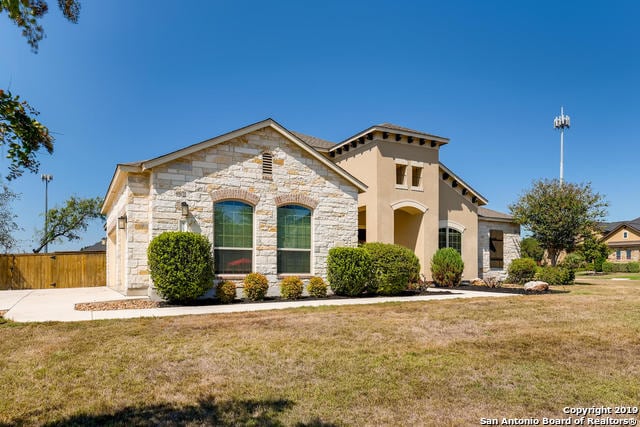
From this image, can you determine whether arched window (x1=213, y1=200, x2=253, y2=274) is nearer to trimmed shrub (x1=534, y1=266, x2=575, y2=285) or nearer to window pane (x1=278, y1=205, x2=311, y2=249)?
window pane (x1=278, y1=205, x2=311, y2=249)

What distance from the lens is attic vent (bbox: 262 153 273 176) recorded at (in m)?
13.5

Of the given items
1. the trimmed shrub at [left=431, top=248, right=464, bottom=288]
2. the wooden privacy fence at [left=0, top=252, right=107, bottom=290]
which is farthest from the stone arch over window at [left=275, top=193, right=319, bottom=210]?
the wooden privacy fence at [left=0, top=252, right=107, bottom=290]

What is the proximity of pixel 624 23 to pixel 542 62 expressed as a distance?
3.36 meters

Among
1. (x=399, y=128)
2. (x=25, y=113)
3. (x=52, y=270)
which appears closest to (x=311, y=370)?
(x=25, y=113)

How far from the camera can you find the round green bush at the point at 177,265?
35.9 ft

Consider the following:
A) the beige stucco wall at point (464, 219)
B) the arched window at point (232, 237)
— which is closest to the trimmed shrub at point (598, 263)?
the beige stucco wall at point (464, 219)

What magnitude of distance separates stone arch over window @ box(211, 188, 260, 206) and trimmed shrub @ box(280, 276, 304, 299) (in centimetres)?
275

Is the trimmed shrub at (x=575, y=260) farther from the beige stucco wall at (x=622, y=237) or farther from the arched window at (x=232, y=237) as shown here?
the arched window at (x=232, y=237)

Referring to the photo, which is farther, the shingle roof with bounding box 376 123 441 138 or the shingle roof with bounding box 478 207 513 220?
the shingle roof with bounding box 478 207 513 220

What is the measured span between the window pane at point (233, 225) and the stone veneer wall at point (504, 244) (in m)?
14.0

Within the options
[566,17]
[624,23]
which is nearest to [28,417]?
[566,17]

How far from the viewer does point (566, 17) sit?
15617 mm

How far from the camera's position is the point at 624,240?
45.7 metres

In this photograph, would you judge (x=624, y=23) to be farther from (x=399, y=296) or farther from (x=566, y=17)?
(x=399, y=296)
